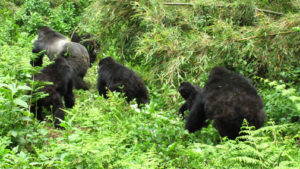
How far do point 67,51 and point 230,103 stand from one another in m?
4.63

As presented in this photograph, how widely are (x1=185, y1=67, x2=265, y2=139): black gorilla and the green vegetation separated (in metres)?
0.19

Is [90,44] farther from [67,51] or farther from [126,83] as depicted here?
[126,83]

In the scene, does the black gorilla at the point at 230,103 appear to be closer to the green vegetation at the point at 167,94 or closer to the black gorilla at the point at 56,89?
the green vegetation at the point at 167,94

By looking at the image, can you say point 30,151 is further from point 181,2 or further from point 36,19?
point 36,19

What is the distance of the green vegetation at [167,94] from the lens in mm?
3020

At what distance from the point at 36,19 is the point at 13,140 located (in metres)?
8.21

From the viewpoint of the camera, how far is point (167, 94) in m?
5.93

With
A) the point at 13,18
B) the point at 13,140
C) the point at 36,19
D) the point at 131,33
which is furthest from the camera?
the point at 13,18

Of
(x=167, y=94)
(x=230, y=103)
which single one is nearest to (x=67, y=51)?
(x=167, y=94)

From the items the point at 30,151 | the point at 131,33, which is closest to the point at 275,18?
the point at 131,33

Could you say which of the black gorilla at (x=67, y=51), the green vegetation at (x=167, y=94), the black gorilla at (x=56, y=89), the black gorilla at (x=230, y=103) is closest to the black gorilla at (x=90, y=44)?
the green vegetation at (x=167, y=94)

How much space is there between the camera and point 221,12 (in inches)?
259

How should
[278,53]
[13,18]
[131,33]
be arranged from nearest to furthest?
[278,53] → [131,33] → [13,18]

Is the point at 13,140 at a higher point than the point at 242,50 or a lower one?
lower
